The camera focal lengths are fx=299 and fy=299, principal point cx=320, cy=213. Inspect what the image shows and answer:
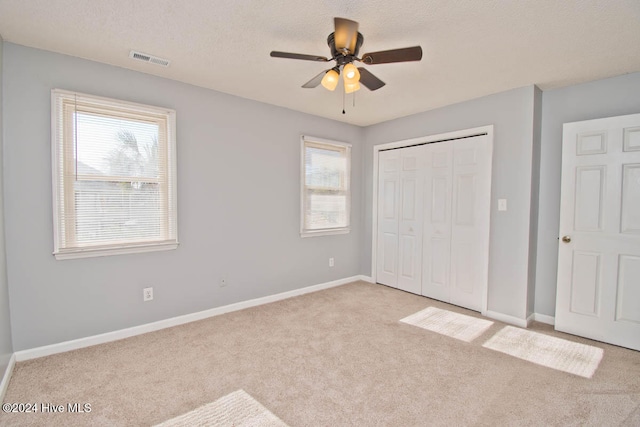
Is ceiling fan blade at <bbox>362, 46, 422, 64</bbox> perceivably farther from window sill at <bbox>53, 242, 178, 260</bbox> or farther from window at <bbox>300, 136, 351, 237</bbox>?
window sill at <bbox>53, 242, 178, 260</bbox>

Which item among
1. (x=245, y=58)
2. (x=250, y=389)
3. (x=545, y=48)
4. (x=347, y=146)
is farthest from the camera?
(x=347, y=146)

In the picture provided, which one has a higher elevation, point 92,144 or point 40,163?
point 92,144

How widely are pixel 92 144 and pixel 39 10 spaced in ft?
3.25

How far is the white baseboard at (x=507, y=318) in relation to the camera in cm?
308

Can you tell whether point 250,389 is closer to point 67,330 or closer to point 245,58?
point 67,330

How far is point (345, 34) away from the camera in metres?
1.74

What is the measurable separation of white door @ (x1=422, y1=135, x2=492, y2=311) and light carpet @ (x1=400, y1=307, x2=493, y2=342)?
1.02 ft

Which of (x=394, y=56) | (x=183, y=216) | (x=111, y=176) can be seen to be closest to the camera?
(x=394, y=56)

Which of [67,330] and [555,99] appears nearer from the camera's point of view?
[67,330]

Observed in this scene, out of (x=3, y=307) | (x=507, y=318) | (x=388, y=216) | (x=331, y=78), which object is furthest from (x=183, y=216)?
(x=507, y=318)

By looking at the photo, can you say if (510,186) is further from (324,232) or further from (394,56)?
(324,232)

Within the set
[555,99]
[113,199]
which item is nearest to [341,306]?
[113,199]

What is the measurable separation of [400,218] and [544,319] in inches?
77.2

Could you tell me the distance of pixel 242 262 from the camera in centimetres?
350
